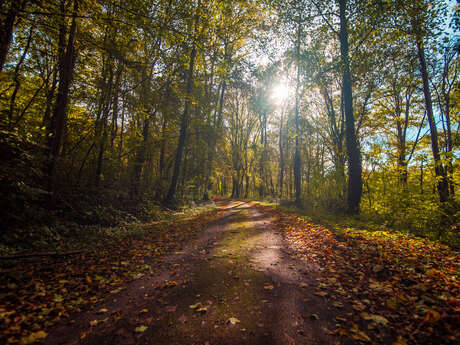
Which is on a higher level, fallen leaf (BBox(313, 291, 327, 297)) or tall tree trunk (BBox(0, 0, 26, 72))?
tall tree trunk (BBox(0, 0, 26, 72))

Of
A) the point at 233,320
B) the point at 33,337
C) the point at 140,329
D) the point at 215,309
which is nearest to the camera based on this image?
the point at 33,337

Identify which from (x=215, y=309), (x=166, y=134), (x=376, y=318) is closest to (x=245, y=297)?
(x=215, y=309)

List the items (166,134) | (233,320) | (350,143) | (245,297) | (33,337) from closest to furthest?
1. (33,337)
2. (233,320)
3. (245,297)
4. (350,143)
5. (166,134)

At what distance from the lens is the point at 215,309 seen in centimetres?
321

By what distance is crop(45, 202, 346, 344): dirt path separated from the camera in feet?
8.62

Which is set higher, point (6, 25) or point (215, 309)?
point (6, 25)

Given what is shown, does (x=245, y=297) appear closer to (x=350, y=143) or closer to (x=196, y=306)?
(x=196, y=306)

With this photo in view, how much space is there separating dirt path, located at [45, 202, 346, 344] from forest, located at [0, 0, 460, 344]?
0.18 m

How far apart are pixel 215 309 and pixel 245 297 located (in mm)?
600

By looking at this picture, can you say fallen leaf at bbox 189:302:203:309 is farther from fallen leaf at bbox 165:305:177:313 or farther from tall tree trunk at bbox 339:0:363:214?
tall tree trunk at bbox 339:0:363:214

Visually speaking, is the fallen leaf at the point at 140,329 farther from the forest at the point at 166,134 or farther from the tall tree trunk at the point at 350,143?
the tall tree trunk at the point at 350,143

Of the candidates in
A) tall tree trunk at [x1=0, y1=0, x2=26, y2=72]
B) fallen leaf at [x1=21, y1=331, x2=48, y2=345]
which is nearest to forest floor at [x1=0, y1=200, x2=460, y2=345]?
fallen leaf at [x1=21, y1=331, x2=48, y2=345]

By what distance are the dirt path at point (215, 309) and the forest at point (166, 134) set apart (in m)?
0.18

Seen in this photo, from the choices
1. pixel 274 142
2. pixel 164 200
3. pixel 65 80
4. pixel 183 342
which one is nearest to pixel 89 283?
pixel 183 342
